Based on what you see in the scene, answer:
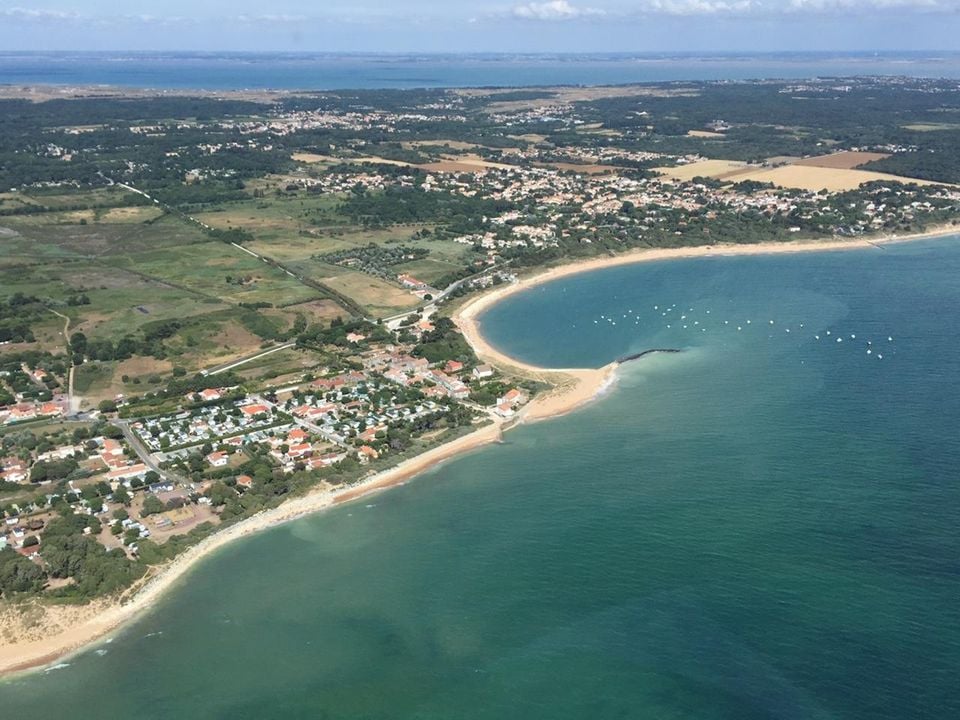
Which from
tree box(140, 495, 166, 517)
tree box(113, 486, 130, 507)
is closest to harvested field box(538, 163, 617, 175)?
tree box(113, 486, 130, 507)

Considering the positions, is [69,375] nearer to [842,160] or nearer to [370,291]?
[370,291]

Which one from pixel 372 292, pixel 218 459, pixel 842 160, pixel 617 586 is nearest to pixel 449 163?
pixel 842 160

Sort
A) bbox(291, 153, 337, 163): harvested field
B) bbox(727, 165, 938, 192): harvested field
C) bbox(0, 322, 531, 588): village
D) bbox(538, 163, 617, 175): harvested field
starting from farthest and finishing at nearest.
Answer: bbox(291, 153, 337, 163): harvested field → bbox(538, 163, 617, 175): harvested field → bbox(727, 165, 938, 192): harvested field → bbox(0, 322, 531, 588): village

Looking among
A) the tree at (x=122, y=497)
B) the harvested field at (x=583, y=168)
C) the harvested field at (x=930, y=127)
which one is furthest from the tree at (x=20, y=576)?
the harvested field at (x=930, y=127)

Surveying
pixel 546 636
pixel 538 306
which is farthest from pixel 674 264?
pixel 546 636

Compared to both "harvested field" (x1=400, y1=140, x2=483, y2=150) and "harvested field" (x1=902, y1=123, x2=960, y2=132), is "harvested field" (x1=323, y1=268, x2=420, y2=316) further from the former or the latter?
"harvested field" (x1=902, y1=123, x2=960, y2=132)
